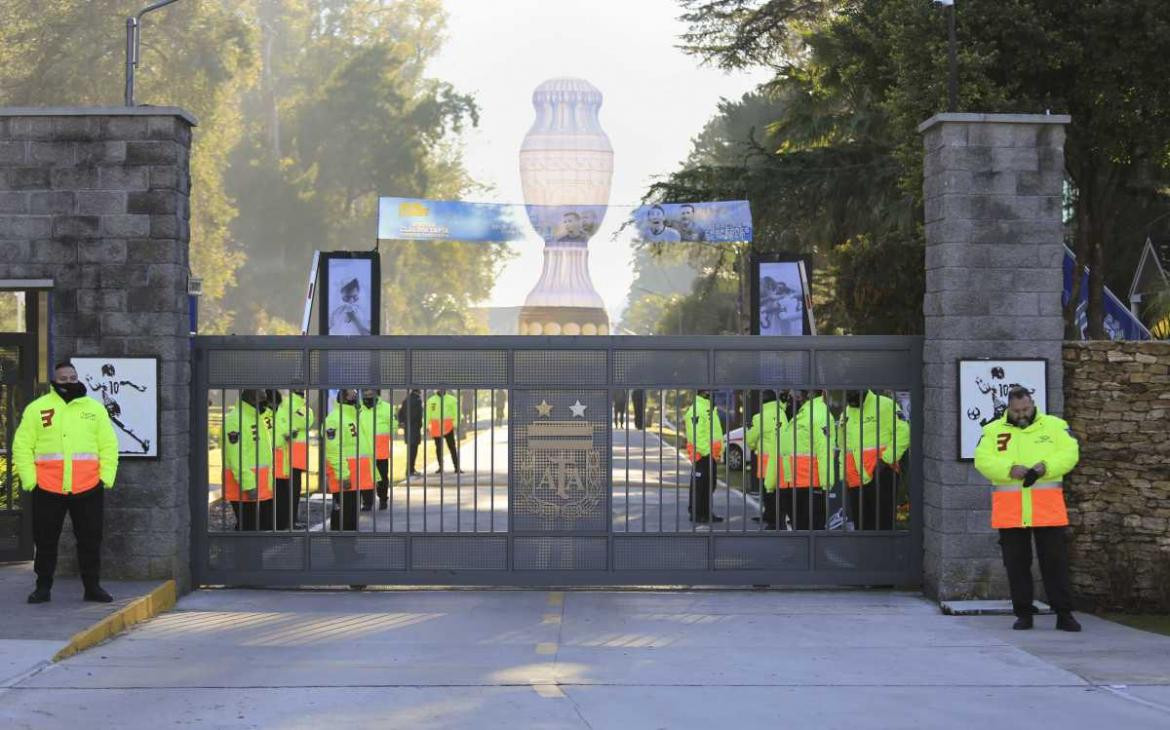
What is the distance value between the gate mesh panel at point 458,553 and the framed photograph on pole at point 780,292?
9.32m

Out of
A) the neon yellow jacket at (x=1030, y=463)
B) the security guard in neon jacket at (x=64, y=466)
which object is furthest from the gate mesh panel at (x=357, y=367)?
the neon yellow jacket at (x=1030, y=463)

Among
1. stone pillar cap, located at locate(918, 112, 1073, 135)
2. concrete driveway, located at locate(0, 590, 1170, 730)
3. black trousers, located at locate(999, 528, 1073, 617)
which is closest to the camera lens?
concrete driveway, located at locate(0, 590, 1170, 730)

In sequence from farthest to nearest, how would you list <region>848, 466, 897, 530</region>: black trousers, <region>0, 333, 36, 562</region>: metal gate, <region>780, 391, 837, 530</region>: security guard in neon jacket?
<region>848, 466, 897, 530</region>: black trousers → <region>0, 333, 36, 562</region>: metal gate → <region>780, 391, 837, 530</region>: security guard in neon jacket

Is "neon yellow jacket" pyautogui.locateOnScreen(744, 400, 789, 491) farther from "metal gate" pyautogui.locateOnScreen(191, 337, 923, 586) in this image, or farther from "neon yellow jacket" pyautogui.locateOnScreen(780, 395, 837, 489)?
"metal gate" pyautogui.locateOnScreen(191, 337, 923, 586)

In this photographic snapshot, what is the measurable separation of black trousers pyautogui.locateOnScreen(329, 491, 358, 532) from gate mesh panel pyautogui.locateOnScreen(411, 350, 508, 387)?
1398mm

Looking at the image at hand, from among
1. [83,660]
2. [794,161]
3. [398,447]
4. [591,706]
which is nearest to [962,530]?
[591,706]

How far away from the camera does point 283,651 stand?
35.3ft

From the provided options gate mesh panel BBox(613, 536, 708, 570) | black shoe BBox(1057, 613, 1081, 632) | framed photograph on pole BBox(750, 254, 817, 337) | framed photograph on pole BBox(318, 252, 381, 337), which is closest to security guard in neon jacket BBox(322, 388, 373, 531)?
gate mesh panel BBox(613, 536, 708, 570)

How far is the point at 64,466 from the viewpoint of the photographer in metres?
12.0

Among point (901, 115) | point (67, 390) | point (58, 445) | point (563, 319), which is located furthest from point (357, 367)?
point (563, 319)

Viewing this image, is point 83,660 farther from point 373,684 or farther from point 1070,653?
point 1070,653

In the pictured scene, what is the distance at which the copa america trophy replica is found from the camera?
2463 inches

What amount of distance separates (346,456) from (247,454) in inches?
55.7

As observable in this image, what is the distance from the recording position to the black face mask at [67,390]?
476 inches
